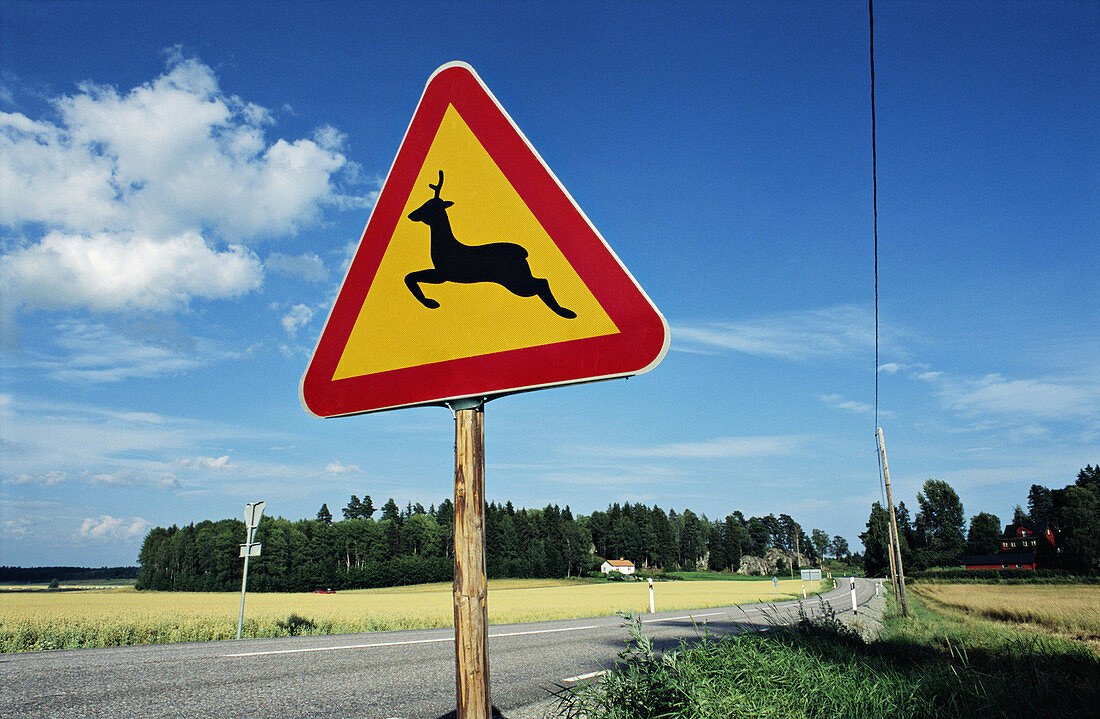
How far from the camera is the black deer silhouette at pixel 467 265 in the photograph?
5.25ft

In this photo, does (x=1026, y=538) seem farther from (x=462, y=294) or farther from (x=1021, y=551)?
(x=462, y=294)

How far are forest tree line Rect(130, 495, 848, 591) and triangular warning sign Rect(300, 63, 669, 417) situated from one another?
2391 inches

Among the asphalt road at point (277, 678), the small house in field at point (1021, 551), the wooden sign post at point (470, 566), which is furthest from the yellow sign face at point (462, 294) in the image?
the small house in field at point (1021, 551)

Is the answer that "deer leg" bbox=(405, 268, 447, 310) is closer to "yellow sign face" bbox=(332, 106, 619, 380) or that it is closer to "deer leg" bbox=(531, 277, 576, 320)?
"yellow sign face" bbox=(332, 106, 619, 380)

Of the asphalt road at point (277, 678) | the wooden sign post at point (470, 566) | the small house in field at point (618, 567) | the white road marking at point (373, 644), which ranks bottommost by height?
the small house in field at point (618, 567)

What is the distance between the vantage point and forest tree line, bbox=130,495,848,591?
74.9 m

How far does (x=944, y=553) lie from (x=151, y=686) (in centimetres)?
11920

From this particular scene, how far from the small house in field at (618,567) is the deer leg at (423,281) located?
102 m

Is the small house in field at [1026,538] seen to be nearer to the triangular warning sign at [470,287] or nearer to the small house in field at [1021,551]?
the small house in field at [1021,551]

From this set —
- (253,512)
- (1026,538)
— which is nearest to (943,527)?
(1026,538)

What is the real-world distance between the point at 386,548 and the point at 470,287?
91.0 metres

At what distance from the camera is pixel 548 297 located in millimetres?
1571

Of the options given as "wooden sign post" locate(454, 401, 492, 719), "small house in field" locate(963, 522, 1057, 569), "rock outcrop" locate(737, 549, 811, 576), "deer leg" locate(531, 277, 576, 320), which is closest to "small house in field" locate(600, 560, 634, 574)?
"rock outcrop" locate(737, 549, 811, 576)

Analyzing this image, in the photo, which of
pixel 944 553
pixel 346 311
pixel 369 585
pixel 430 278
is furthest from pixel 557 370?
pixel 944 553
